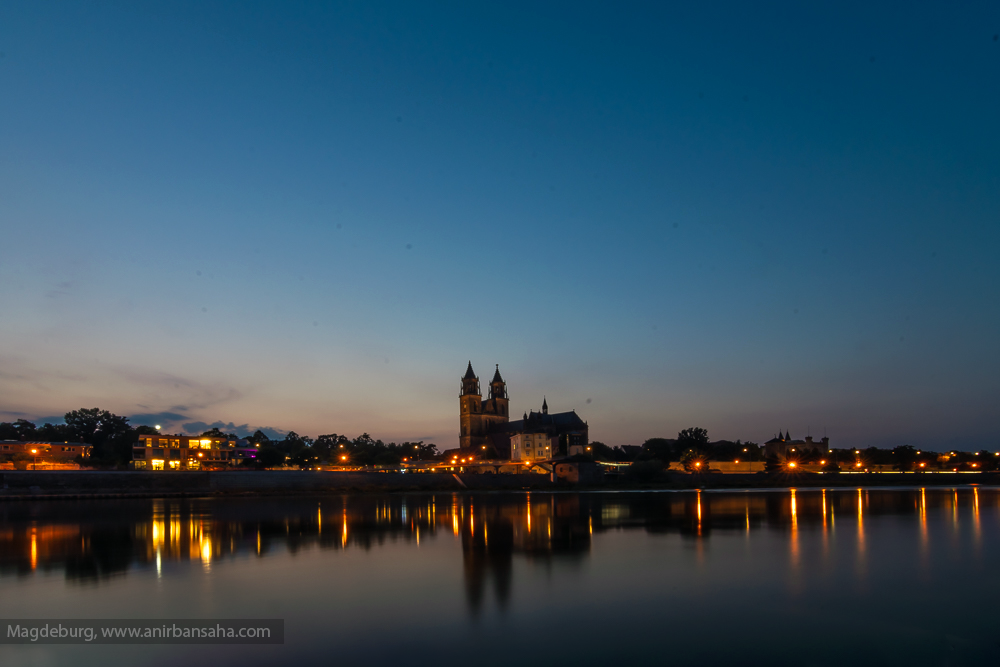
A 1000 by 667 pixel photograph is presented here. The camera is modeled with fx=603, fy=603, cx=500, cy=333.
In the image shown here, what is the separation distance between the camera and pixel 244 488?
212ft

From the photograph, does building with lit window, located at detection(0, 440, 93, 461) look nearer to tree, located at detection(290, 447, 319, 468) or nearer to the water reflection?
tree, located at detection(290, 447, 319, 468)

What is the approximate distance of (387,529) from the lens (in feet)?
92.8

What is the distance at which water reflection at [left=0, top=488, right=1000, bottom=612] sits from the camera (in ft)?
60.7

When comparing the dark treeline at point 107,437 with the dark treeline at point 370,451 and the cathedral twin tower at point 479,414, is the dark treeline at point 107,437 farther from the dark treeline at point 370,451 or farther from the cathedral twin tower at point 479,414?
the cathedral twin tower at point 479,414

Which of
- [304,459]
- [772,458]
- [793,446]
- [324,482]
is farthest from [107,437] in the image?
[793,446]

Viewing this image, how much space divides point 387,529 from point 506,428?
4599 inches

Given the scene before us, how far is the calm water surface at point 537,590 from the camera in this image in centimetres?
1014

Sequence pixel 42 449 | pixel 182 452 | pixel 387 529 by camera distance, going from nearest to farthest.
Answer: pixel 387 529, pixel 42 449, pixel 182 452

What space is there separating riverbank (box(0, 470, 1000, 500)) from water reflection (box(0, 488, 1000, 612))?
1664cm

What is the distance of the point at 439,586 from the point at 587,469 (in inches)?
2586

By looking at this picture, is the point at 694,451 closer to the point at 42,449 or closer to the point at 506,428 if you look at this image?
the point at 506,428

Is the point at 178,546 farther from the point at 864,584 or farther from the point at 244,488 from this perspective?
the point at 244,488

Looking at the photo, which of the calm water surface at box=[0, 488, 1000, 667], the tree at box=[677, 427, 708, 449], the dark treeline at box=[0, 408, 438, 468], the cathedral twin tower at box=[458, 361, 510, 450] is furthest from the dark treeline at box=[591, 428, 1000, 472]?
the calm water surface at box=[0, 488, 1000, 667]

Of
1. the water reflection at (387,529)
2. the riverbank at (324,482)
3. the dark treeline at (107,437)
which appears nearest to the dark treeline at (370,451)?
the dark treeline at (107,437)
